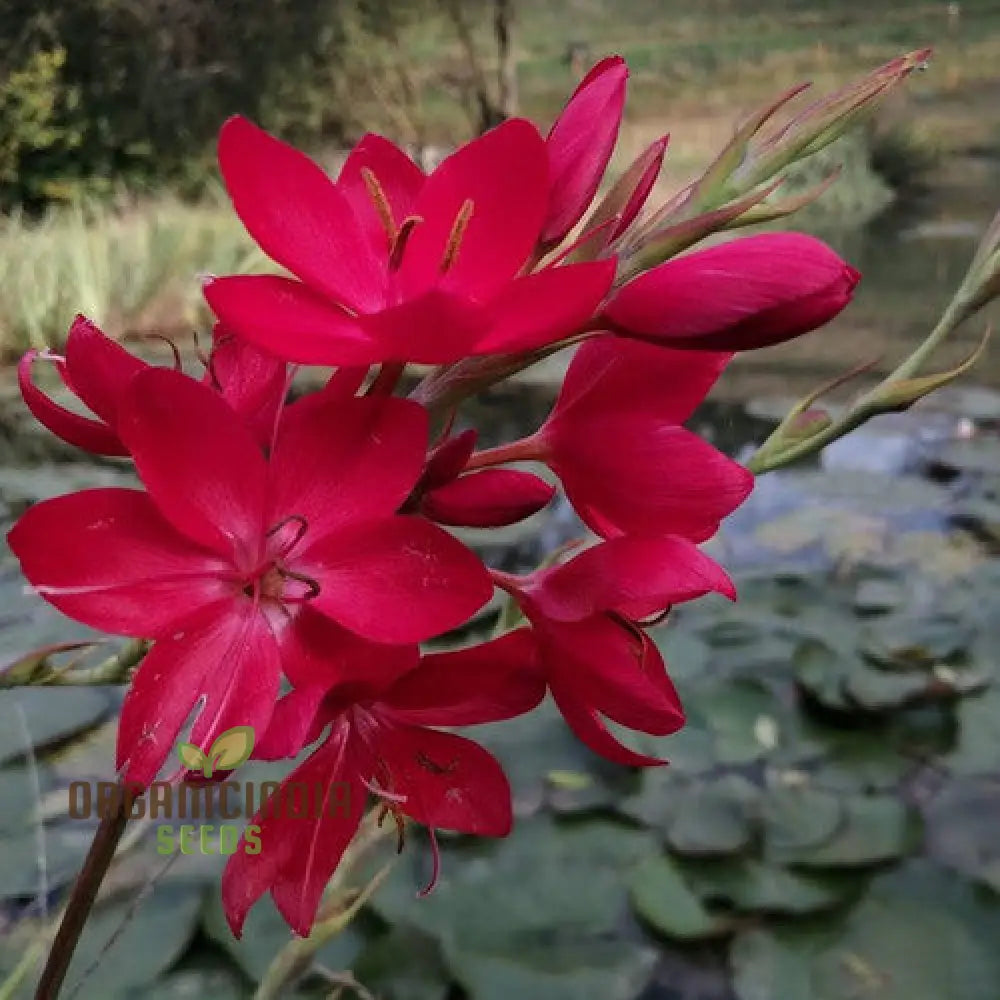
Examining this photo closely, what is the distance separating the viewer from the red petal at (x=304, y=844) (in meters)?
0.20

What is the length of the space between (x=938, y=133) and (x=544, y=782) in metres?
4.10

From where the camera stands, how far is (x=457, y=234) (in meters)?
0.18

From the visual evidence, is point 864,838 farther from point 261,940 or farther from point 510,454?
point 510,454

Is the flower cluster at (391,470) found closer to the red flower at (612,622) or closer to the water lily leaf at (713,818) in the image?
the red flower at (612,622)

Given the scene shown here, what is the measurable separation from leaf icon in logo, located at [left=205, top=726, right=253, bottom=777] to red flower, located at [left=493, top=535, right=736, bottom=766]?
2.4 inches

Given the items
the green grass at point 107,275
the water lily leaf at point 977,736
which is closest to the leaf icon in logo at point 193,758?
the water lily leaf at point 977,736

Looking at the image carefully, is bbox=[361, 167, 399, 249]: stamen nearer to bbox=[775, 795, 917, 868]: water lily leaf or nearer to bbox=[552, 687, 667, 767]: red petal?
bbox=[552, 687, 667, 767]: red petal

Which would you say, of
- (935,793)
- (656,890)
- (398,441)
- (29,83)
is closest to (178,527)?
(398,441)

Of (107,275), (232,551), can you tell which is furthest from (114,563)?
(107,275)

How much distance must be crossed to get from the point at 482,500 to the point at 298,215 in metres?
0.05

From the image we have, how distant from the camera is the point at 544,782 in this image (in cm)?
68

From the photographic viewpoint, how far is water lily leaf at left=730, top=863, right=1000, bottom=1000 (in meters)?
0.53

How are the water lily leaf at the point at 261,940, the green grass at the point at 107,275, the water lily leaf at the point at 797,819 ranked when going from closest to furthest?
the water lily leaf at the point at 261,940, the water lily leaf at the point at 797,819, the green grass at the point at 107,275

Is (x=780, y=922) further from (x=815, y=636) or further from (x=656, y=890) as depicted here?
(x=815, y=636)
